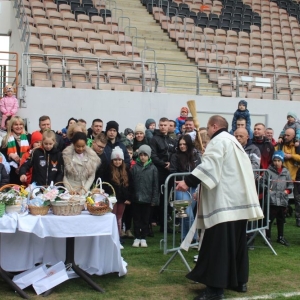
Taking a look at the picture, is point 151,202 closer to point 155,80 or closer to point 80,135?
point 80,135

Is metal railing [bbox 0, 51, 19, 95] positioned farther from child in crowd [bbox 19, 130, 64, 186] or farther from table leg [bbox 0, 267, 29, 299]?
table leg [bbox 0, 267, 29, 299]

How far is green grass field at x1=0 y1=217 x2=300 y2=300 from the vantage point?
17.2 feet

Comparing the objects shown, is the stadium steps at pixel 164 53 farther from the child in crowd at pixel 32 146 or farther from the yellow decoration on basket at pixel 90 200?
the yellow decoration on basket at pixel 90 200

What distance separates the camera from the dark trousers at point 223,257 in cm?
506

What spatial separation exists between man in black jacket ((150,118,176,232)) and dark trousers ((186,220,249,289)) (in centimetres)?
322

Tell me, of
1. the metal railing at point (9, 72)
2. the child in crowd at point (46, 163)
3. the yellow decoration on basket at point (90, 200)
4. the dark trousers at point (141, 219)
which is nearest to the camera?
the yellow decoration on basket at point (90, 200)

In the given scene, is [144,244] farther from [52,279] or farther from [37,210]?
[37,210]

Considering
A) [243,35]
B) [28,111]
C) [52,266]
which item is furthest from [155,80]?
[52,266]

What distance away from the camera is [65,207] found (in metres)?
5.30

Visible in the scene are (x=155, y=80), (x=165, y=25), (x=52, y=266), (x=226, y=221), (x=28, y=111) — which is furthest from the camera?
(x=165, y=25)

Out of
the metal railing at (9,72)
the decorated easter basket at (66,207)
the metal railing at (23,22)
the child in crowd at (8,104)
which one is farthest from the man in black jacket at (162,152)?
the metal railing at (23,22)

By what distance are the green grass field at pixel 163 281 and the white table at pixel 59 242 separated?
0.65 ft

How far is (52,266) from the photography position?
17.9 ft

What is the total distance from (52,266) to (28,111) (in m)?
7.27
